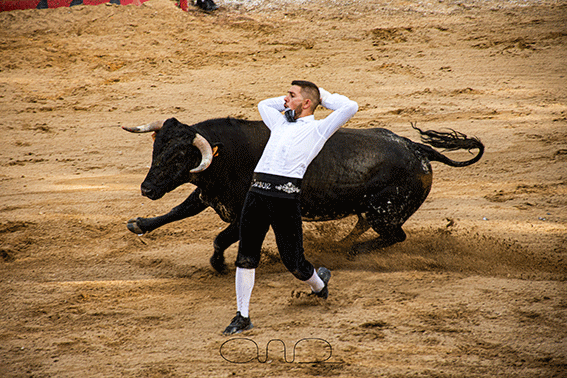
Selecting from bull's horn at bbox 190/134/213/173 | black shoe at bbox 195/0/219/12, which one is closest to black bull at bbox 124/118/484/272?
bull's horn at bbox 190/134/213/173

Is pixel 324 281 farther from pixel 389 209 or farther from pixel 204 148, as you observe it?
pixel 204 148

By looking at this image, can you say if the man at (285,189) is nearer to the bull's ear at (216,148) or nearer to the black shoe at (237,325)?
the black shoe at (237,325)

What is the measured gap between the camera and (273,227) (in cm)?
392

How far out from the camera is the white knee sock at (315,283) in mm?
4156

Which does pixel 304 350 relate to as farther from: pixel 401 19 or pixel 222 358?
pixel 401 19

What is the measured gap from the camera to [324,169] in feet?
16.0

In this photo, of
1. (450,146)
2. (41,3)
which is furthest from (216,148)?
(41,3)

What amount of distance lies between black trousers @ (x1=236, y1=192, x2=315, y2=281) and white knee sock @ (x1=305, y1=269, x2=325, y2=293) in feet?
0.76

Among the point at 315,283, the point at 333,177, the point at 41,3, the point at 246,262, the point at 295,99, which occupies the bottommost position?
the point at 315,283

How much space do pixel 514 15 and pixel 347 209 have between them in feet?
34.8

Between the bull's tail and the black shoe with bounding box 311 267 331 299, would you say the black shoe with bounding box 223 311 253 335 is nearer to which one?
the black shoe with bounding box 311 267 331 299

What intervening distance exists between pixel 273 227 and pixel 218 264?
1.45 meters

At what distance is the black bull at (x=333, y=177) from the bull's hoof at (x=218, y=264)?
0.01m

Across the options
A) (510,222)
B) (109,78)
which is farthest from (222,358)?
(109,78)
